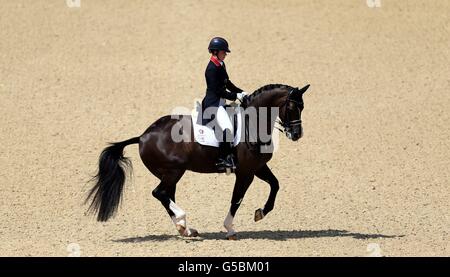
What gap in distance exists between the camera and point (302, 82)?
2327 centimetres

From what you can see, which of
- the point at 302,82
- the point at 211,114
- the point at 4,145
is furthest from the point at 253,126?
the point at 302,82

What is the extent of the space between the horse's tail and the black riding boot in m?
1.34

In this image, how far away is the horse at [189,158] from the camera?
529 inches

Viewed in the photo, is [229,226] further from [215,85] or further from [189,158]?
[215,85]

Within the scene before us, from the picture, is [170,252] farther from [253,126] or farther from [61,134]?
[61,134]

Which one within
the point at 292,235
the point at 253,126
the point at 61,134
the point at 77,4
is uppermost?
the point at 77,4

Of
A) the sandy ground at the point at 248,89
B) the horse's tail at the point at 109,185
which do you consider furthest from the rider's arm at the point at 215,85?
the sandy ground at the point at 248,89

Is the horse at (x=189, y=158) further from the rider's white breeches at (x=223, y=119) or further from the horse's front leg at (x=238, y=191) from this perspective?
the rider's white breeches at (x=223, y=119)

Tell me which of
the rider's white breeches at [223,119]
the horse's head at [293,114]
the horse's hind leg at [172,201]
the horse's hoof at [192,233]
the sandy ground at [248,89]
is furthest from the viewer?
the sandy ground at [248,89]

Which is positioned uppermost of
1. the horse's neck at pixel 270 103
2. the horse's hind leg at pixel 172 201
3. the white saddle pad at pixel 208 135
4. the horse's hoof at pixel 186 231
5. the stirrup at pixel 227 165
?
Answer: the horse's neck at pixel 270 103

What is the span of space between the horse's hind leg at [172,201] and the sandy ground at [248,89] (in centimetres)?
27

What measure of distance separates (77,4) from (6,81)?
4.73 metres

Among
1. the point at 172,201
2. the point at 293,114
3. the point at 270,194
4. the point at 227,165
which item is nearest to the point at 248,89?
the point at 270,194

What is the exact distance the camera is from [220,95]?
13.4 metres
